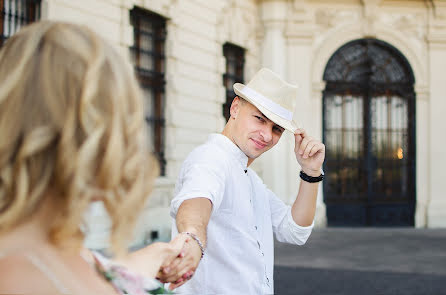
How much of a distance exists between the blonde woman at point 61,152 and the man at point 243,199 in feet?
2.86

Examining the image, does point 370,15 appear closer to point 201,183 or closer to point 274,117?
point 274,117

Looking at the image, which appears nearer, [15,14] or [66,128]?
[66,128]

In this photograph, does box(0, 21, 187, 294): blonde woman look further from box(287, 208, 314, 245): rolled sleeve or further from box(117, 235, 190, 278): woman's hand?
box(287, 208, 314, 245): rolled sleeve

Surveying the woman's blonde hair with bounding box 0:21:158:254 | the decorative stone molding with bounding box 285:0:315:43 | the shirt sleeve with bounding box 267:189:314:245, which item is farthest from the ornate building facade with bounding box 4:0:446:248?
the woman's blonde hair with bounding box 0:21:158:254

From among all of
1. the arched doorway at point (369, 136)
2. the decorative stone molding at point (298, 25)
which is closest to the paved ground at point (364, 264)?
the arched doorway at point (369, 136)

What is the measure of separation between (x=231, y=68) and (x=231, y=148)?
31.8 feet

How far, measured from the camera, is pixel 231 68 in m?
11.9

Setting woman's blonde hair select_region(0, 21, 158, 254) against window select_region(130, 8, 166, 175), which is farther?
window select_region(130, 8, 166, 175)

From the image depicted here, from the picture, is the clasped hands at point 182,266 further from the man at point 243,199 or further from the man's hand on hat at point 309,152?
the man's hand on hat at point 309,152

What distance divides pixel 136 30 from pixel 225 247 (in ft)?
23.9

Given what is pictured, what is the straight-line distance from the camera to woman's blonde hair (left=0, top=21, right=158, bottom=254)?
783mm

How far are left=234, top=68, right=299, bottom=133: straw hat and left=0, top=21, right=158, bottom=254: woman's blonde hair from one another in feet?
5.10

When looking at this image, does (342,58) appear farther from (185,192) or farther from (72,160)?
(72,160)

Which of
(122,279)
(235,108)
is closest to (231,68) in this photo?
(235,108)
